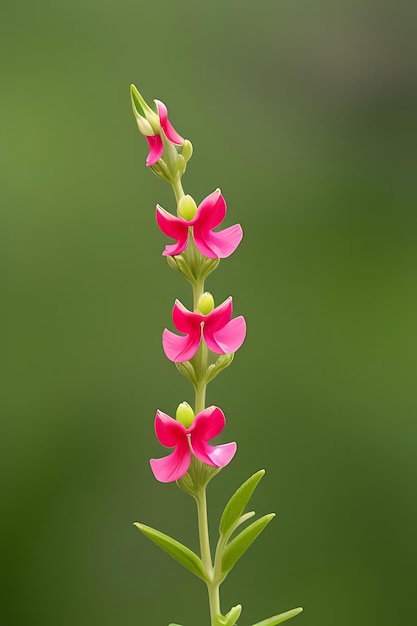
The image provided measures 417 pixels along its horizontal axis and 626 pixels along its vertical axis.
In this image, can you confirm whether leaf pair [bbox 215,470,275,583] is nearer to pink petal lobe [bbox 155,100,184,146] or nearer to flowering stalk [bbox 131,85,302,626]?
flowering stalk [bbox 131,85,302,626]

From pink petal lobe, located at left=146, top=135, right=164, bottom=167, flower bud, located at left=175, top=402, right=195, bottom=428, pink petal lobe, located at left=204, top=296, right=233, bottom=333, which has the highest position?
pink petal lobe, located at left=146, top=135, right=164, bottom=167

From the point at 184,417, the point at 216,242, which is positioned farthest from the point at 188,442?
the point at 216,242

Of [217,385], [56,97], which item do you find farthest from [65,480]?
[56,97]

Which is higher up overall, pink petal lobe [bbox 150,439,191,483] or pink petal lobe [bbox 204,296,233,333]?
pink petal lobe [bbox 204,296,233,333]

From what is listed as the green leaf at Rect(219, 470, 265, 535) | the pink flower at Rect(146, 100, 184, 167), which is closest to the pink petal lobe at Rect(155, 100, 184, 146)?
the pink flower at Rect(146, 100, 184, 167)

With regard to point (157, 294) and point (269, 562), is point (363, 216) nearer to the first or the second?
point (157, 294)

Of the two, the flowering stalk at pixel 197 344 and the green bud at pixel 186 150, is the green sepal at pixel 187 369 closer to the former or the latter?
the flowering stalk at pixel 197 344
